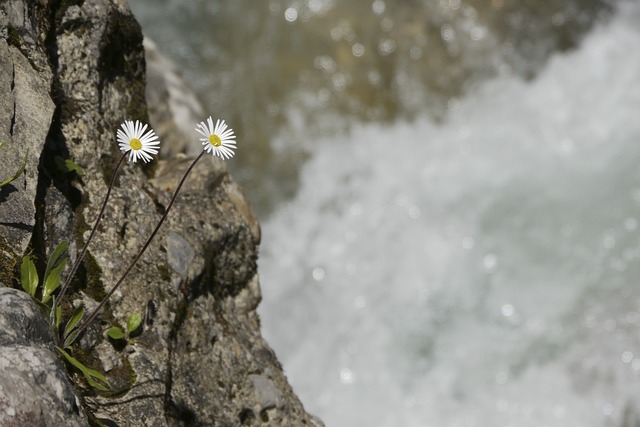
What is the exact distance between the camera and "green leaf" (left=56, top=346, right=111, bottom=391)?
2.73 m

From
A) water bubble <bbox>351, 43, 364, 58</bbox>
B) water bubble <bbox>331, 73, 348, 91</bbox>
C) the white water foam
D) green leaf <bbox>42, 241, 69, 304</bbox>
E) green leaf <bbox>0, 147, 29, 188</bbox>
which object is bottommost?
green leaf <bbox>42, 241, 69, 304</bbox>

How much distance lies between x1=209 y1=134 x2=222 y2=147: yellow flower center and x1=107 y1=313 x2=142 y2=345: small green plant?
876 millimetres

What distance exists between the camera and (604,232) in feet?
21.8

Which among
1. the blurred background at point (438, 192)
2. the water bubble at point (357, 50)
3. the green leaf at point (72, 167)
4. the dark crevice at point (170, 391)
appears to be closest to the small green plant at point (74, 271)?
the dark crevice at point (170, 391)

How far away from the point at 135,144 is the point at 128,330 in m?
0.84

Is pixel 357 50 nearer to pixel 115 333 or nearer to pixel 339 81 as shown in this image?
pixel 339 81

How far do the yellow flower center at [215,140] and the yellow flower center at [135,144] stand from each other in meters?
0.27

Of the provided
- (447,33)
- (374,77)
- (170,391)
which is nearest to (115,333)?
(170,391)

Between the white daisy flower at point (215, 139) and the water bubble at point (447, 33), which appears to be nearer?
the white daisy flower at point (215, 139)

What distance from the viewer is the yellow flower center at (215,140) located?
2768 mm

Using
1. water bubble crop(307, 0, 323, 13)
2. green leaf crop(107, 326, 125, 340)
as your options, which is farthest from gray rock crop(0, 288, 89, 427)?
water bubble crop(307, 0, 323, 13)

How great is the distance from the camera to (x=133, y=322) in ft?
10.2

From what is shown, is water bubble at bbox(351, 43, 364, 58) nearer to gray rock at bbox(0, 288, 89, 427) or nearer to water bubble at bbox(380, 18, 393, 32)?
water bubble at bbox(380, 18, 393, 32)

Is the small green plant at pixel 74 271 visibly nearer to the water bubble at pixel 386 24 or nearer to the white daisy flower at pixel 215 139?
the white daisy flower at pixel 215 139
